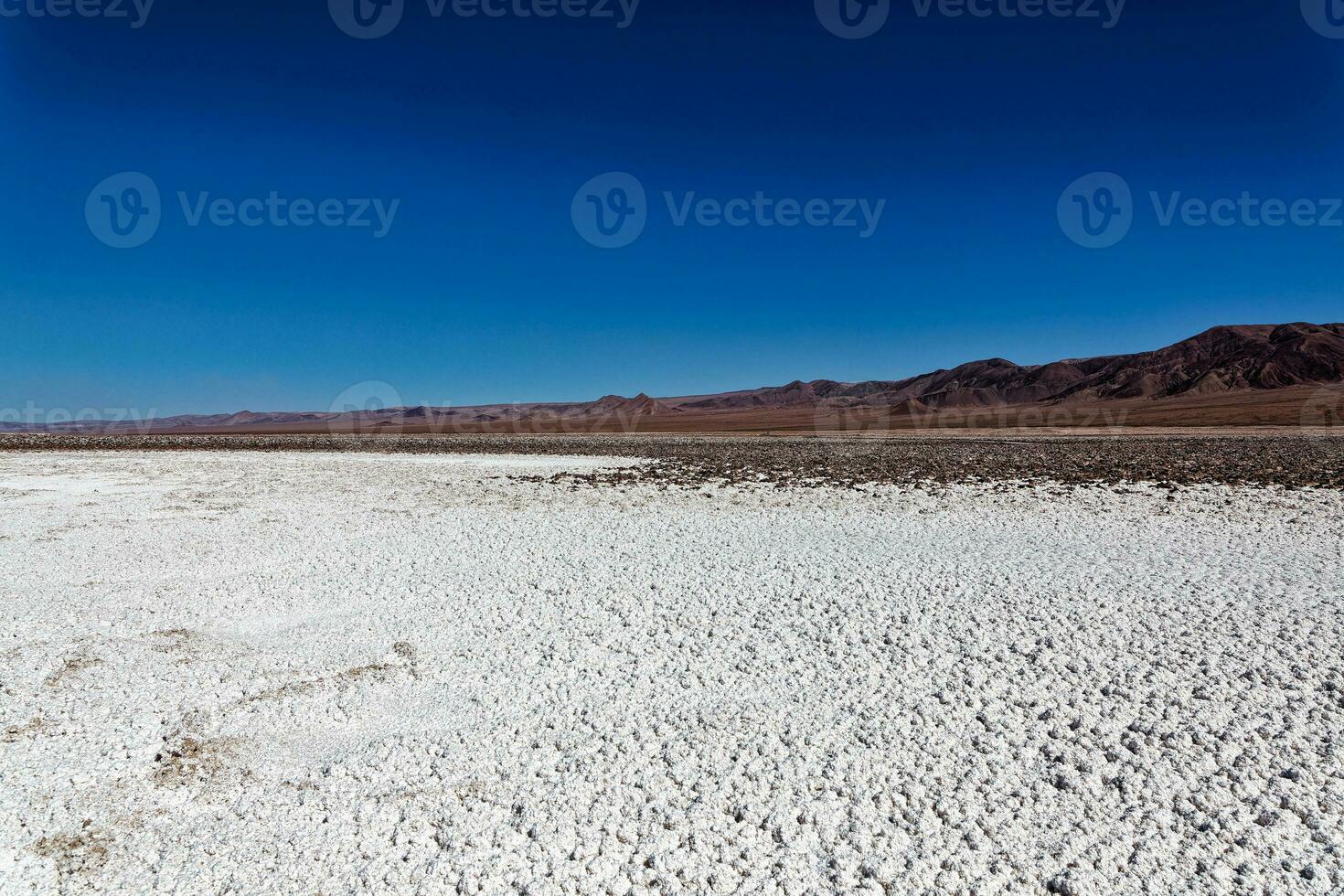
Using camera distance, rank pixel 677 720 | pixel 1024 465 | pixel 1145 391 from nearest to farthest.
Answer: pixel 677 720
pixel 1024 465
pixel 1145 391

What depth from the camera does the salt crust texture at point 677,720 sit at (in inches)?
120

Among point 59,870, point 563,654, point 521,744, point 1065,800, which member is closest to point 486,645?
point 563,654

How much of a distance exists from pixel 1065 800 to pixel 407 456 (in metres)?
32.7

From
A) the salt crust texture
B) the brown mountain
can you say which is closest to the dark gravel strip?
the salt crust texture

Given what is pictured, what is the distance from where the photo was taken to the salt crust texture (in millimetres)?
3043

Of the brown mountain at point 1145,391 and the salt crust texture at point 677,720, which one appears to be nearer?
the salt crust texture at point 677,720

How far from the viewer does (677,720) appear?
14.3 ft

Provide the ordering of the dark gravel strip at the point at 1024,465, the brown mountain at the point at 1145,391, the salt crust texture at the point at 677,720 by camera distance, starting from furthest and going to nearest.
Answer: the brown mountain at the point at 1145,391 < the dark gravel strip at the point at 1024,465 < the salt crust texture at the point at 677,720

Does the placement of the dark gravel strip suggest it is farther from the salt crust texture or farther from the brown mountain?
the brown mountain

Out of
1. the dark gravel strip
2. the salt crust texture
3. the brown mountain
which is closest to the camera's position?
the salt crust texture

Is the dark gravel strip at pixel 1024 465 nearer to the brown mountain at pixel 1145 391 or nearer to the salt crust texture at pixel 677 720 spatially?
the salt crust texture at pixel 677 720

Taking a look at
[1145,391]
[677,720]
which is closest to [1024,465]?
[677,720]

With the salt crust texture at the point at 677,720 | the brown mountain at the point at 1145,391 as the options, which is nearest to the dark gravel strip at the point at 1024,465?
the salt crust texture at the point at 677,720

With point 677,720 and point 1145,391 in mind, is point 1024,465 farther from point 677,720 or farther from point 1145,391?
point 1145,391
